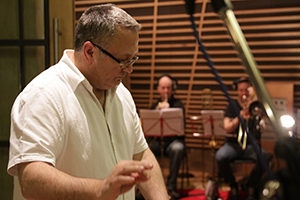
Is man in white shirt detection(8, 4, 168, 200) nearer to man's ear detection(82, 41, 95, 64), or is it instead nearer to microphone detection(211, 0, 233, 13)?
man's ear detection(82, 41, 95, 64)

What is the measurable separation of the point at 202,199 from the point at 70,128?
12.6 ft

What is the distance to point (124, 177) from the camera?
107cm

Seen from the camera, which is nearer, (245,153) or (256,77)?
(256,77)

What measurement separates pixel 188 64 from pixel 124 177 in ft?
19.3

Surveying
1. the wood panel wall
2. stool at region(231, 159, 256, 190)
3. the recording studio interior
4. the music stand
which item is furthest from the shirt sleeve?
the wood panel wall

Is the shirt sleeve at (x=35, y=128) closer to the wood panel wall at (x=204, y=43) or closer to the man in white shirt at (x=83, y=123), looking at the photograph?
the man in white shirt at (x=83, y=123)

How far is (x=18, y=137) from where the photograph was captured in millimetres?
1293

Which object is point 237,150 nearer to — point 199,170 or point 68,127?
point 199,170

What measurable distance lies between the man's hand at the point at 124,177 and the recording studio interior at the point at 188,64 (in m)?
1.91

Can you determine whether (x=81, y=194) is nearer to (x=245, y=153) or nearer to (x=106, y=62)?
(x=106, y=62)

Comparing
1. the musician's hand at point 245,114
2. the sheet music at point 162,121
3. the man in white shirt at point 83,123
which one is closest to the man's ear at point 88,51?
the man in white shirt at point 83,123

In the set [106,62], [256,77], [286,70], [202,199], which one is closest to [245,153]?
[202,199]

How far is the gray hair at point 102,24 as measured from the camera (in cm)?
145

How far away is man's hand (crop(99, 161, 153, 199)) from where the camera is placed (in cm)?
107
